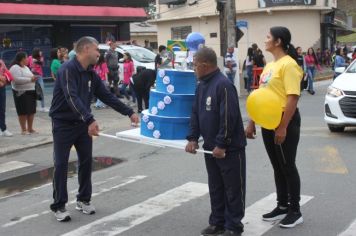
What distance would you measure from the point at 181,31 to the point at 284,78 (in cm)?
3742

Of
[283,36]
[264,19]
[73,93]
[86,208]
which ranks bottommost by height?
[86,208]

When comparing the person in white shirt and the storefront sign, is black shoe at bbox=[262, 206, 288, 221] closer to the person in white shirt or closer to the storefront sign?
the person in white shirt

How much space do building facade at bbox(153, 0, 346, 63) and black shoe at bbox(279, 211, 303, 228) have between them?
29065 mm

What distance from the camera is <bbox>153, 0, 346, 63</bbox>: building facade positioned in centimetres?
3641

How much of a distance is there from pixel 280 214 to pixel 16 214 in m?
2.94

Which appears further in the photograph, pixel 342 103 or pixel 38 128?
pixel 38 128

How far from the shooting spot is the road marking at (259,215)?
538cm

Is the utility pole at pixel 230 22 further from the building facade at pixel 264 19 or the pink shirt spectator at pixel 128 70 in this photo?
Result: the building facade at pixel 264 19

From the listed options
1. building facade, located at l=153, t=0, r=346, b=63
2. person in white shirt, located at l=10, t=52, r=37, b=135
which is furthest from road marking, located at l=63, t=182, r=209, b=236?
building facade, located at l=153, t=0, r=346, b=63

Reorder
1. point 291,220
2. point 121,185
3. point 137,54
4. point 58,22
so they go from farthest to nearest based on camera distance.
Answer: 1. point 58,22
2. point 137,54
3. point 121,185
4. point 291,220

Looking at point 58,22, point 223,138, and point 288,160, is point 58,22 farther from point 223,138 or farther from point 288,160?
point 223,138

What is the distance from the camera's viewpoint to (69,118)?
5816 millimetres

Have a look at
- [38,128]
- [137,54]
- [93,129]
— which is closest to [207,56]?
[93,129]

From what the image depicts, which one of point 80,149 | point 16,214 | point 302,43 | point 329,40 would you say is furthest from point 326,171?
point 329,40
